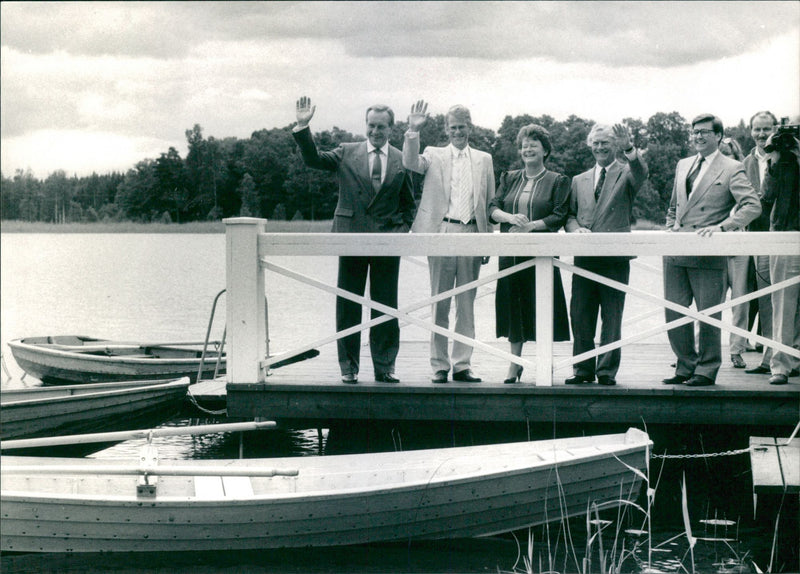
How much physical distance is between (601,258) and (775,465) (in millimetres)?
2015

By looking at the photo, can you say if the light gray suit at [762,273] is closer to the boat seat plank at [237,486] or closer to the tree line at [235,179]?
the boat seat plank at [237,486]

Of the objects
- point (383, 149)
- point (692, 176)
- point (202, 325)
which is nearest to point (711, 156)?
point (692, 176)

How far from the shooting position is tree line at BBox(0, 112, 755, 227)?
40094 millimetres

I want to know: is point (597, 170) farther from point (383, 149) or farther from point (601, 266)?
point (383, 149)

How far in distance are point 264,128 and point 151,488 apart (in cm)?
4536

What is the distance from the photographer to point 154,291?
120 ft

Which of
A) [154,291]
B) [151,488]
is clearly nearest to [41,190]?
[154,291]

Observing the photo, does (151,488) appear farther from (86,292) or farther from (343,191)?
(86,292)

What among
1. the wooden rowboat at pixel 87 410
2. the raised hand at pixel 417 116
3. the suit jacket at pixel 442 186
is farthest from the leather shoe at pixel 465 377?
the wooden rowboat at pixel 87 410

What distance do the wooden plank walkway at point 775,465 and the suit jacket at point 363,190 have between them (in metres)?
3.10

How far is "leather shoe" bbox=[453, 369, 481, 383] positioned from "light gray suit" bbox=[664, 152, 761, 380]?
1546 millimetres

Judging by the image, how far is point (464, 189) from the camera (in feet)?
24.9

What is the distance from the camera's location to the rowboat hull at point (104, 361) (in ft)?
42.1

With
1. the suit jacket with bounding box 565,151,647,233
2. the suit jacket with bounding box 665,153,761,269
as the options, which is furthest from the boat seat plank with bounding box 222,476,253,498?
the suit jacket with bounding box 665,153,761,269
